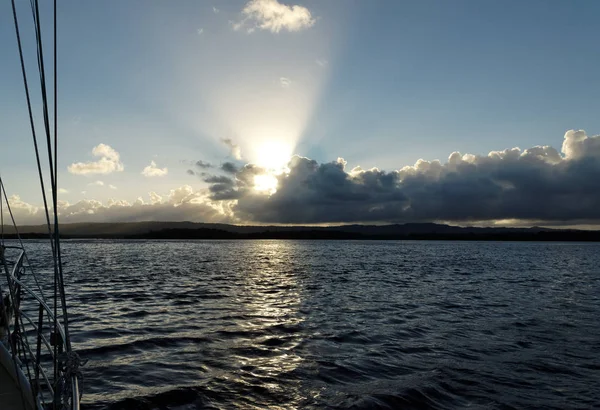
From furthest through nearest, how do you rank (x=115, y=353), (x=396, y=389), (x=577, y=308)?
1. (x=577, y=308)
2. (x=115, y=353)
3. (x=396, y=389)

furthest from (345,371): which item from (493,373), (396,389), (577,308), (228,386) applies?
(577,308)

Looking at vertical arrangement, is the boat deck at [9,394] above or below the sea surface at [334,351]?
above

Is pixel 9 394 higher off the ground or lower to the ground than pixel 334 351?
higher

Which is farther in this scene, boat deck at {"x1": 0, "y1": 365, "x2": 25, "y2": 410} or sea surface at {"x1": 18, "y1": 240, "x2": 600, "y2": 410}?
sea surface at {"x1": 18, "y1": 240, "x2": 600, "y2": 410}

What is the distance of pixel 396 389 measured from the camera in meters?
12.1

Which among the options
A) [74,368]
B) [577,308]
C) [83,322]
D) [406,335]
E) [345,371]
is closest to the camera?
[74,368]

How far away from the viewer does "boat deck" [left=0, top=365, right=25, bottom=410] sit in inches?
271

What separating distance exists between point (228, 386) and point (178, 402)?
1.72 m

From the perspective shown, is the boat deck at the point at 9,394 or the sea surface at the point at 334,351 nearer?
the boat deck at the point at 9,394

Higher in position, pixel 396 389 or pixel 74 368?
pixel 74 368

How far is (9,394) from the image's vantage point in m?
7.28

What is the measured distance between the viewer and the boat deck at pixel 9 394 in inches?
271

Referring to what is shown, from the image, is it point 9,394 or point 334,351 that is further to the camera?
point 334,351

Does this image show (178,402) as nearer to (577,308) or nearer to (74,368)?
(74,368)
